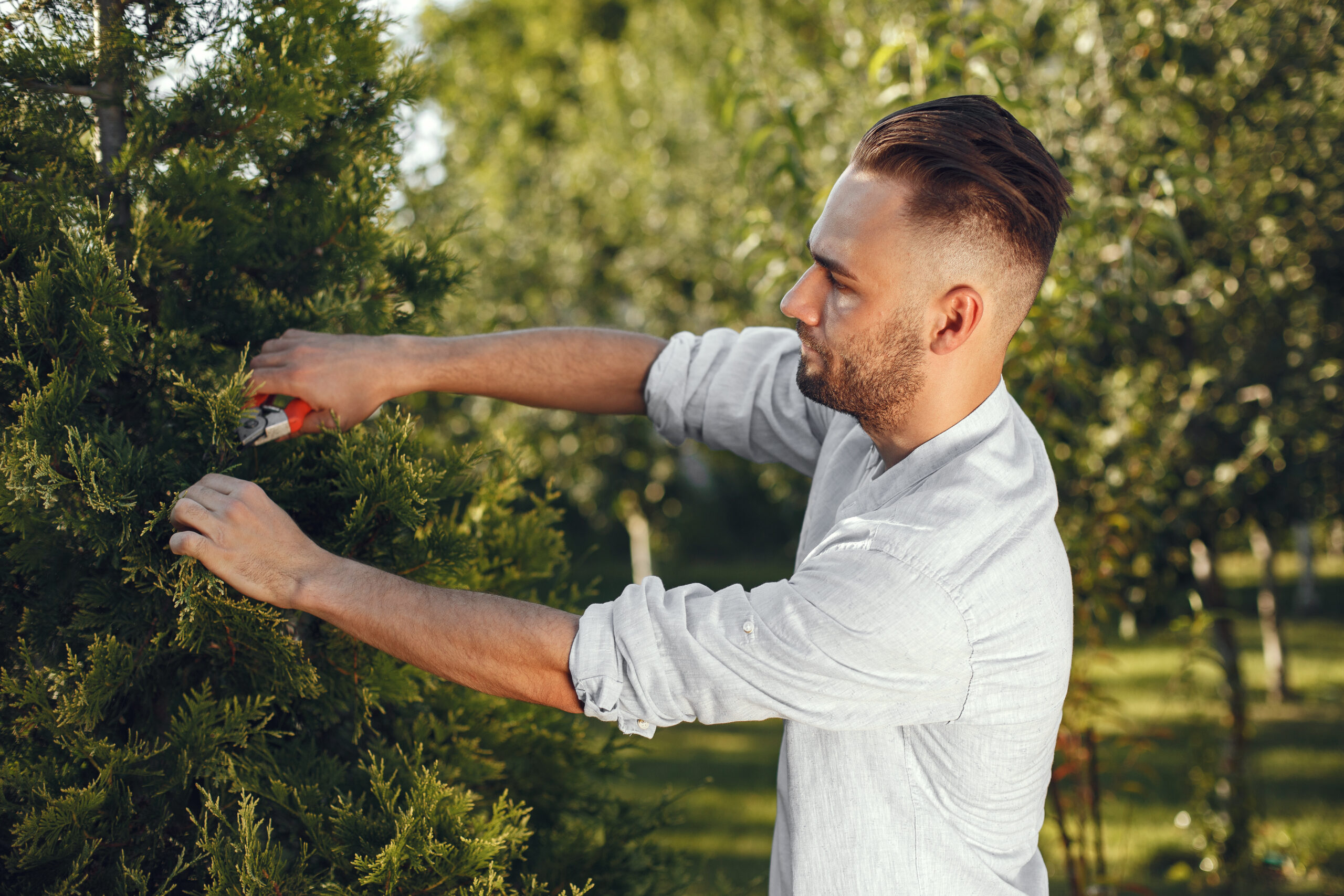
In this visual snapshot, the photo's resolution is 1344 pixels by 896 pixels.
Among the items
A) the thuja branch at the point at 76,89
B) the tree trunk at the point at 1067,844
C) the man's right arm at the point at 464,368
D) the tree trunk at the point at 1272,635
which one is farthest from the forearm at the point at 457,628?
the tree trunk at the point at 1272,635

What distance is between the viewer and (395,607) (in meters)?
1.43

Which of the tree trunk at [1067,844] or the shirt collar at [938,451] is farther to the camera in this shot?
the tree trunk at [1067,844]

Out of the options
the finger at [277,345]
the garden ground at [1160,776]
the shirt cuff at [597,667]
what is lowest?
the garden ground at [1160,776]

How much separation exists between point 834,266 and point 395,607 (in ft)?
2.82

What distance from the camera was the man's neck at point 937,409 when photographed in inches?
65.9

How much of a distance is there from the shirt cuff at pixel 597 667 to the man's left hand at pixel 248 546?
1.28 feet

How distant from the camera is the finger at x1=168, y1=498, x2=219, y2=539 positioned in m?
1.43

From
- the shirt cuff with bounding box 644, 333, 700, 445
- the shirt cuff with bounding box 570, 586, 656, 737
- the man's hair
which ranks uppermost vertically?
the man's hair

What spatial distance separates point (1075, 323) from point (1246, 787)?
2756 millimetres

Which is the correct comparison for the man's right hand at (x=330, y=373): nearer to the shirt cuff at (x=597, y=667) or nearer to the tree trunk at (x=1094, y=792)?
the shirt cuff at (x=597, y=667)

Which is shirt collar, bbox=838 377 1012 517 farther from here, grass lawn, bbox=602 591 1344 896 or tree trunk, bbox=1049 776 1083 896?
tree trunk, bbox=1049 776 1083 896

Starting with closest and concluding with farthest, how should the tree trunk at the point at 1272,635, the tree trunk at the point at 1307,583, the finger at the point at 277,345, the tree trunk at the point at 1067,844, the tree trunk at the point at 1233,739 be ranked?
the finger at the point at 277,345, the tree trunk at the point at 1067,844, the tree trunk at the point at 1233,739, the tree trunk at the point at 1272,635, the tree trunk at the point at 1307,583

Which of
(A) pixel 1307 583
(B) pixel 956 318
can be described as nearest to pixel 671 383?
(B) pixel 956 318

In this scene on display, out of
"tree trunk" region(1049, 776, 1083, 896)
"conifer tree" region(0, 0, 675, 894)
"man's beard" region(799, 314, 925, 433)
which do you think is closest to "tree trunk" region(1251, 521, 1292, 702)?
"tree trunk" region(1049, 776, 1083, 896)
